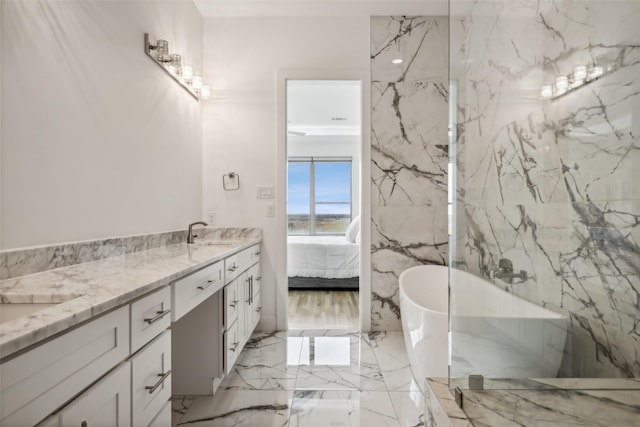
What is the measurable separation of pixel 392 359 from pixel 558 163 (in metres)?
1.66

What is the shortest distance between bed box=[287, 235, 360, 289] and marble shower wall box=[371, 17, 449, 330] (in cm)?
149

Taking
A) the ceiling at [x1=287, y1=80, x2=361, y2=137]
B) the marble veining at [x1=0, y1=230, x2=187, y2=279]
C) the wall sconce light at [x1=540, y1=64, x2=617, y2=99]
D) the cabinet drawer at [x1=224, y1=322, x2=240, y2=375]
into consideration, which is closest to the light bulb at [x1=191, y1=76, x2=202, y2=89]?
the ceiling at [x1=287, y1=80, x2=361, y2=137]

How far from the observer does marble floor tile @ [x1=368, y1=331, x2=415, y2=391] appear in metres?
2.01

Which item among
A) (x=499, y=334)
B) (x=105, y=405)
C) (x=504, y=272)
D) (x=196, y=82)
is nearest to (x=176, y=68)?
(x=196, y=82)

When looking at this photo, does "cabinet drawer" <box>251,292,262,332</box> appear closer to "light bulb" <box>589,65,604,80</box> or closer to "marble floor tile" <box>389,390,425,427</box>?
"marble floor tile" <box>389,390,425,427</box>

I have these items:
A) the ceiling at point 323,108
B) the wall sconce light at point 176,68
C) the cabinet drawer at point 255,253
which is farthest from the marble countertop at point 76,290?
the ceiling at point 323,108

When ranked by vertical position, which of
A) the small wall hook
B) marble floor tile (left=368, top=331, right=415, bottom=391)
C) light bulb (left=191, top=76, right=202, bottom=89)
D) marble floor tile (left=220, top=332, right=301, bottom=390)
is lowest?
marble floor tile (left=368, top=331, right=415, bottom=391)

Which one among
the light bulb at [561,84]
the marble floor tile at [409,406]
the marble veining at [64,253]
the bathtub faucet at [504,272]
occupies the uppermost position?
the light bulb at [561,84]

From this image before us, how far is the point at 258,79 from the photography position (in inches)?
112

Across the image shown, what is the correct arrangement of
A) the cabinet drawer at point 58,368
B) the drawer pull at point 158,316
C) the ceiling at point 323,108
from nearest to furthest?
the cabinet drawer at point 58,368
the drawer pull at point 158,316
the ceiling at point 323,108

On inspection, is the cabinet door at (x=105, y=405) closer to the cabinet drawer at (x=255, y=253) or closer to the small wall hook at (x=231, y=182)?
the cabinet drawer at (x=255, y=253)

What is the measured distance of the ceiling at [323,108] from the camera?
4145 mm

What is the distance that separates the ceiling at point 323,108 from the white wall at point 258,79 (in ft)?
0.76

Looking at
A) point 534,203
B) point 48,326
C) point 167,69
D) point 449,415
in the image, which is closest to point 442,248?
point 534,203
